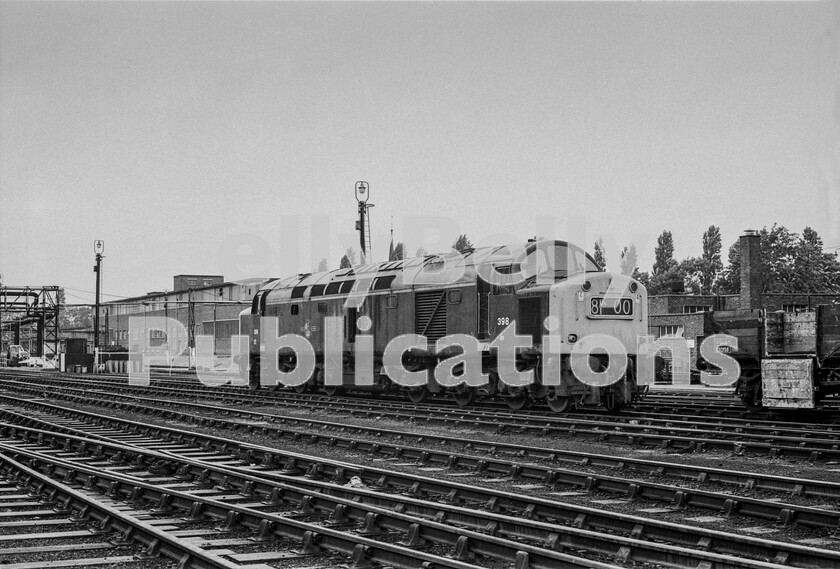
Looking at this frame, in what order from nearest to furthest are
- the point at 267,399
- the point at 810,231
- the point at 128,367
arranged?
the point at 267,399 < the point at 128,367 < the point at 810,231

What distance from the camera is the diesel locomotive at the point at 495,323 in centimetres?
1853

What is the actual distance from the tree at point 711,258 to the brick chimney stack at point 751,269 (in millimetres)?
47784

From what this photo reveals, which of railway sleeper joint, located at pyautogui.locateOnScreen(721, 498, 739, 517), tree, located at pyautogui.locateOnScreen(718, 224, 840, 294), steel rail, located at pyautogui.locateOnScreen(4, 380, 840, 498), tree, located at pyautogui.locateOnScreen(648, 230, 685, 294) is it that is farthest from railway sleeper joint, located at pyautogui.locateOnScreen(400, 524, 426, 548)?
tree, located at pyautogui.locateOnScreen(648, 230, 685, 294)

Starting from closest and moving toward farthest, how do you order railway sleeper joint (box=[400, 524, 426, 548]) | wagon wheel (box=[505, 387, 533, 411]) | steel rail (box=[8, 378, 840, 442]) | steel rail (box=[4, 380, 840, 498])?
railway sleeper joint (box=[400, 524, 426, 548]) → steel rail (box=[4, 380, 840, 498]) → steel rail (box=[8, 378, 840, 442]) → wagon wheel (box=[505, 387, 533, 411])

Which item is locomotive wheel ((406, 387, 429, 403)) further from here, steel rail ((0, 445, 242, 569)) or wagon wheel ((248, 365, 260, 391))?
steel rail ((0, 445, 242, 569))

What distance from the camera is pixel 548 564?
279 inches

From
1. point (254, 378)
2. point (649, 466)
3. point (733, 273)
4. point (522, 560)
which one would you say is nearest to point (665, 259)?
point (733, 273)

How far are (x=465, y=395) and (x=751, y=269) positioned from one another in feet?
80.7

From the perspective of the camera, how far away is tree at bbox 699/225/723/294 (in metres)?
88.5

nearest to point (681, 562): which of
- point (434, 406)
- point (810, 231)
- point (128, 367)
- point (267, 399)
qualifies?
point (434, 406)

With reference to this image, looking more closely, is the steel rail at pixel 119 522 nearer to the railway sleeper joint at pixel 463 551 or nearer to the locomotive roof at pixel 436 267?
the railway sleeper joint at pixel 463 551

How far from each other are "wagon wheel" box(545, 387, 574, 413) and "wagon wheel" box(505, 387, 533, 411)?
647mm

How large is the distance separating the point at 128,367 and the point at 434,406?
3446 centimetres

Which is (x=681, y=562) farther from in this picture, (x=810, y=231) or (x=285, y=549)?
(x=810, y=231)
